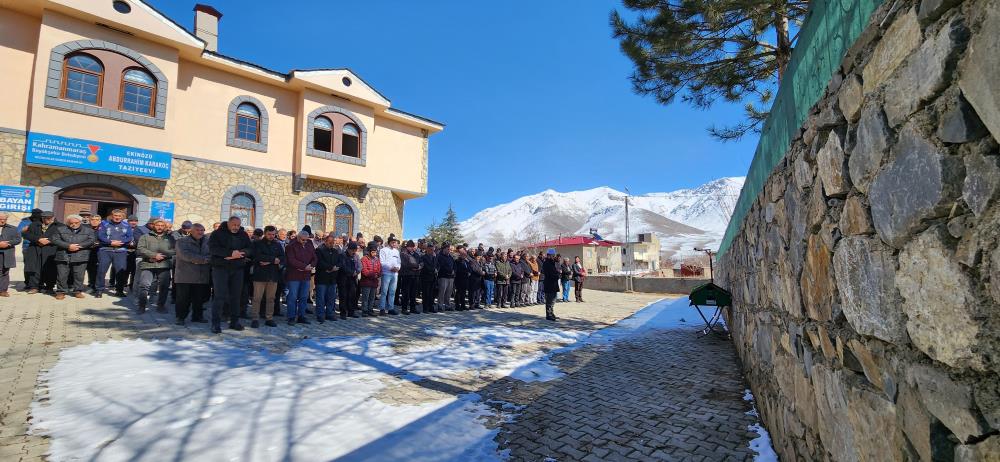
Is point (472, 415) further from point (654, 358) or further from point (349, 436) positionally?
point (654, 358)

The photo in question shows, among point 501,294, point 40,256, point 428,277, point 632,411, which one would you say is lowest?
point 632,411

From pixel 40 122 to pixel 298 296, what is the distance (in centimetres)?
962

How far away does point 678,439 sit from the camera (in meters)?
3.57

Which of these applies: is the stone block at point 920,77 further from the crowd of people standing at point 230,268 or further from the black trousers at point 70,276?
the black trousers at point 70,276

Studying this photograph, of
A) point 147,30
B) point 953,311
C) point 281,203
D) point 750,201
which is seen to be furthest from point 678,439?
point 147,30

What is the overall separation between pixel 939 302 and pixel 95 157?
1641 cm

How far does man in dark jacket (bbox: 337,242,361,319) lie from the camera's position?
8.75 m

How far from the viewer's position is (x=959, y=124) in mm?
1031

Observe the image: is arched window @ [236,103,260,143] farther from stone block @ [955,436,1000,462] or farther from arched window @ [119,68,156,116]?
stone block @ [955,436,1000,462]

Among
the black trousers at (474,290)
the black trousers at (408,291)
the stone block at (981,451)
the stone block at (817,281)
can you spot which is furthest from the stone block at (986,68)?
the black trousers at (474,290)

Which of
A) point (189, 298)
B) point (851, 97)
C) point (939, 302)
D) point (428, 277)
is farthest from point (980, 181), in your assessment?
point (428, 277)

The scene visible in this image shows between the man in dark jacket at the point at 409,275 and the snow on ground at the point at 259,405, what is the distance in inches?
160

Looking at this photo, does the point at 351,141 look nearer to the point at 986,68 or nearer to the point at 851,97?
the point at 851,97

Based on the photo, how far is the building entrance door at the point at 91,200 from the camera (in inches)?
467
